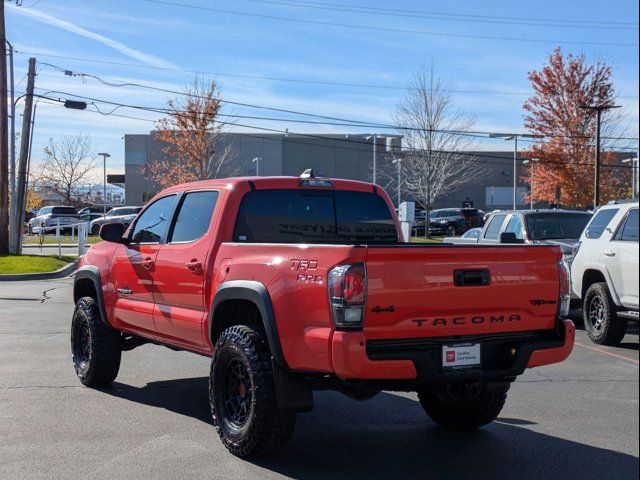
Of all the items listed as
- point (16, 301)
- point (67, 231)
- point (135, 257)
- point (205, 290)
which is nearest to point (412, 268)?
point (205, 290)

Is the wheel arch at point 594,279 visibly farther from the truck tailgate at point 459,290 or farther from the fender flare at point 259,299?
the fender flare at point 259,299

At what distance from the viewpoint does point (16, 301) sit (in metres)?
14.9

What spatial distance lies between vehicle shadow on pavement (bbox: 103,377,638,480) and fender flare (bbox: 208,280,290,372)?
86 cm

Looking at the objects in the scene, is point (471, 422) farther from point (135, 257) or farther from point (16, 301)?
point (16, 301)

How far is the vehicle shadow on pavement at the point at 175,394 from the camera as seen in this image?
22.7ft

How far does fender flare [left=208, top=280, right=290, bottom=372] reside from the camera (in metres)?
5.04

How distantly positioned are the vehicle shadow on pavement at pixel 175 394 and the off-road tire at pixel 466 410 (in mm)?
1910

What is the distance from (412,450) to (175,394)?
2788mm

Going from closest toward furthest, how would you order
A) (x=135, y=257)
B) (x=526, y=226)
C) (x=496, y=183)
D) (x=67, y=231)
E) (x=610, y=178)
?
(x=135, y=257) → (x=526, y=226) → (x=610, y=178) → (x=67, y=231) → (x=496, y=183)

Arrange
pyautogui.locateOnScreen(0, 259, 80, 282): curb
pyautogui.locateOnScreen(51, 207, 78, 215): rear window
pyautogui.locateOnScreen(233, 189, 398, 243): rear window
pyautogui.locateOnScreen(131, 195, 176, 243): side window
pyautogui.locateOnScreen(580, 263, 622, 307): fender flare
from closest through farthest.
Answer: pyautogui.locateOnScreen(233, 189, 398, 243): rear window < pyautogui.locateOnScreen(131, 195, 176, 243): side window < pyautogui.locateOnScreen(580, 263, 622, 307): fender flare < pyautogui.locateOnScreen(0, 259, 80, 282): curb < pyautogui.locateOnScreen(51, 207, 78, 215): rear window

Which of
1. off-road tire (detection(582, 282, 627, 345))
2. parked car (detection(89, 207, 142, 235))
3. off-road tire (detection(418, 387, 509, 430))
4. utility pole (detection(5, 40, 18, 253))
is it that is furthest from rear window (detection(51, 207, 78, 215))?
off-road tire (detection(418, 387, 509, 430))

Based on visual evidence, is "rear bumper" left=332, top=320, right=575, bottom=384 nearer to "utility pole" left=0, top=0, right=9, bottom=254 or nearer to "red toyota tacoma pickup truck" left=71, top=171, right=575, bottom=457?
"red toyota tacoma pickup truck" left=71, top=171, right=575, bottom=457

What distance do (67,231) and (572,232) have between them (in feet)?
129

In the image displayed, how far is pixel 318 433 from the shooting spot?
625 centimetres
